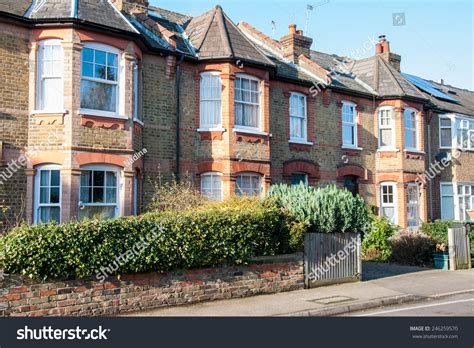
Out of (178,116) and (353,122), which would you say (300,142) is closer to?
(353,122)

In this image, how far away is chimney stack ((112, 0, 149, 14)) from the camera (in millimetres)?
15758

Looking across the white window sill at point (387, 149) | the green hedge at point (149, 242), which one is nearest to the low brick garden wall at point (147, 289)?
the green hedge at point (149, 242)

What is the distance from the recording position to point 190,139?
16.2m

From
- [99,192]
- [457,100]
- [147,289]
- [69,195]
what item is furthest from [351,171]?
[147,289]

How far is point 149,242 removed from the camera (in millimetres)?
9539

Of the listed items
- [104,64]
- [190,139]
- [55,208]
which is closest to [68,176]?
[55,208]

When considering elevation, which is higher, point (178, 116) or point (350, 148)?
point (178, 116)

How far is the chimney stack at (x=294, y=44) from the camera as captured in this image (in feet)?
69.9

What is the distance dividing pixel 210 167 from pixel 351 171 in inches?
294

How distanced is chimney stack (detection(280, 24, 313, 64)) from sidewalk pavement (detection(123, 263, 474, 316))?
35.5 feet

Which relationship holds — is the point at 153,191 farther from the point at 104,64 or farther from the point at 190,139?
the point at 104,64

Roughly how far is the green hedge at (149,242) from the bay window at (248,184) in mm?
4195

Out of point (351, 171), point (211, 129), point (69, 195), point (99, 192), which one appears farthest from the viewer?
point (351, 171)

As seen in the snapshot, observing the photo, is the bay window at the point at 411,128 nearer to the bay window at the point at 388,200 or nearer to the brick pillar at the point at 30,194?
the bay window at the point at 388,200
